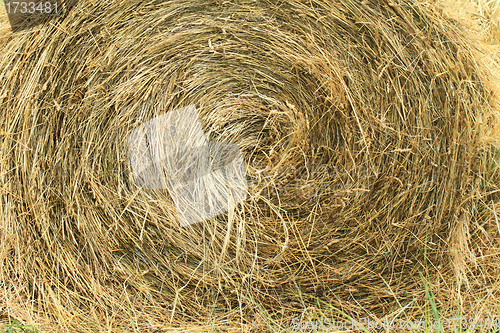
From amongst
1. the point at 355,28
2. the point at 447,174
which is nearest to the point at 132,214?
the point at 355,28

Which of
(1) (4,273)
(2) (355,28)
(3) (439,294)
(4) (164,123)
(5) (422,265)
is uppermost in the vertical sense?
(2) (355,28)

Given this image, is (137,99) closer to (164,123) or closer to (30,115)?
(164,123)

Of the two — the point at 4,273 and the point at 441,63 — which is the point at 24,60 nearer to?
the point at 4,273

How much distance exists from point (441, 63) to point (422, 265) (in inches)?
33.2

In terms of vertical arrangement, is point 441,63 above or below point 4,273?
above

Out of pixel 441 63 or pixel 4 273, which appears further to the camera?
pixel 4 273

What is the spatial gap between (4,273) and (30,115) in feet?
2.35

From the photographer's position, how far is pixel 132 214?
1.65m

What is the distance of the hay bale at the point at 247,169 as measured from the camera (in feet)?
5.14

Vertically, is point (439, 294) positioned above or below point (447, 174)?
below

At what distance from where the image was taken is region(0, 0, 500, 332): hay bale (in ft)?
5.14

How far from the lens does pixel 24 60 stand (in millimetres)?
1597

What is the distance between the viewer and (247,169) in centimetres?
170

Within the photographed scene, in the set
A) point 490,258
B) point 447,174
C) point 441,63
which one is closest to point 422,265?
point 490,258
